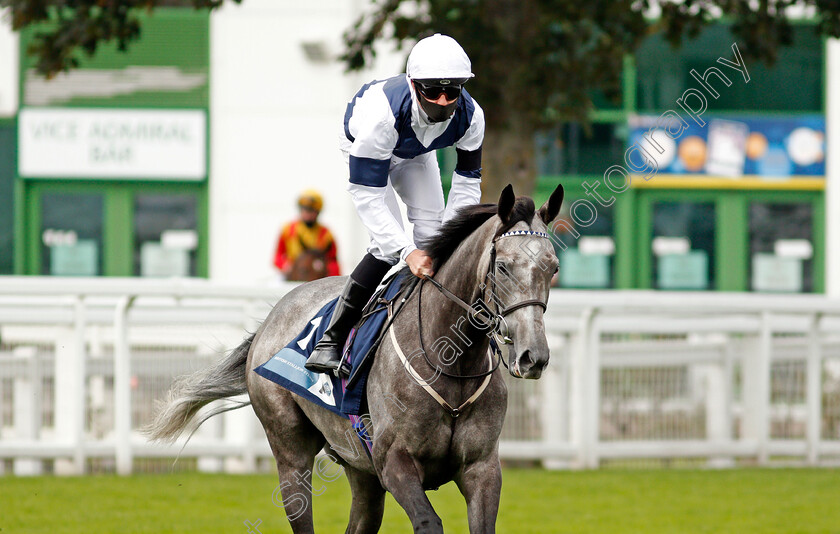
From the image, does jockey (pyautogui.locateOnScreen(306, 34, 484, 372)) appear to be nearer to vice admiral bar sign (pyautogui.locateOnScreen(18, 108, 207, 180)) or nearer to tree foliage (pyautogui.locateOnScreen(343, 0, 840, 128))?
tree foliage (pyautogui.locateOnScreen(343, 0, 840, 128))

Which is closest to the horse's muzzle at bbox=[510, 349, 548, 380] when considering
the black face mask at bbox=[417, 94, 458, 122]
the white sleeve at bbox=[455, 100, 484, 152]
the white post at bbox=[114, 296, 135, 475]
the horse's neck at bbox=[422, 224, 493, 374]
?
the horse's neck at bbox=[422, 224, 493, 374]

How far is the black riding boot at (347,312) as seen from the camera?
4391 millimetres

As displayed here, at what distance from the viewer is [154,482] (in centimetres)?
753

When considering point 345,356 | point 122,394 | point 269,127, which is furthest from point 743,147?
point 345,356

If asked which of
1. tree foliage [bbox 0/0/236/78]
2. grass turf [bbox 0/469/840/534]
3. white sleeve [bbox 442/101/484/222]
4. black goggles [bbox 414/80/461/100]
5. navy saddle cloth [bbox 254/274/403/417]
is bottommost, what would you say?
grass turf [bbox 0/469/840/534]

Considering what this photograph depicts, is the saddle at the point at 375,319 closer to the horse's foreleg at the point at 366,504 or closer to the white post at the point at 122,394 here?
the horse's foreleg at the point at 366,504

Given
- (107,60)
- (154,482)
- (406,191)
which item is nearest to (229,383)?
(406,191)

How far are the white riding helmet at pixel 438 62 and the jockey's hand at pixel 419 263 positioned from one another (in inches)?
23.8

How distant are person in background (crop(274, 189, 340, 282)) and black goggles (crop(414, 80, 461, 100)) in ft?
16.8

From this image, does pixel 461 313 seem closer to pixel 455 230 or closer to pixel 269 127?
pixel 455 230

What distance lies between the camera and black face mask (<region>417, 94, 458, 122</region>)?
4012 millimetres

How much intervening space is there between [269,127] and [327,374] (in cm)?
995

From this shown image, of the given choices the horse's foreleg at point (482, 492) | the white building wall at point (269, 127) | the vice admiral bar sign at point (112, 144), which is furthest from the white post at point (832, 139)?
the horse's foreleg at point (482, 492)

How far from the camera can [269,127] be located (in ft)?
46.2
